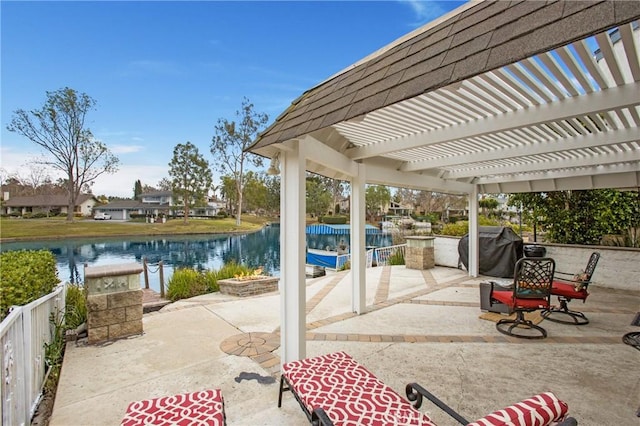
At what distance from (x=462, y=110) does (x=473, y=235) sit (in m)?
6.23

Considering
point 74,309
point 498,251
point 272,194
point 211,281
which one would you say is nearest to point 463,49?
point 74,309

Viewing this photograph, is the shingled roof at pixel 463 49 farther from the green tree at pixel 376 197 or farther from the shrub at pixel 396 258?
the green tree at pixel 376 197

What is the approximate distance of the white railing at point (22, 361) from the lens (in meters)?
2.05

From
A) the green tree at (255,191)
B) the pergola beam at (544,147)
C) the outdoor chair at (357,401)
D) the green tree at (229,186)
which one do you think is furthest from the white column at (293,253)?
the green tree at (255,191)

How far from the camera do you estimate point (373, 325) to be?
189 inches

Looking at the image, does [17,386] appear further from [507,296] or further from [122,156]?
[122,156]

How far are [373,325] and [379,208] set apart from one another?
40786mm

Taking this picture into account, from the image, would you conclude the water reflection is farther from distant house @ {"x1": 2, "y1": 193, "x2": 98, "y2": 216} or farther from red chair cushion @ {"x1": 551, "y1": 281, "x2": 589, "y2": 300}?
distant house @ {"x1": 2, "y1": 193, "x2": 98, "y2": 216}

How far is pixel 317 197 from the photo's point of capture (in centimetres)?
4275

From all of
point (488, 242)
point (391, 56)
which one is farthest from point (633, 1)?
point (488, 242)

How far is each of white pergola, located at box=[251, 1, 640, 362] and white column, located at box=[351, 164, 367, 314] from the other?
0.02 meters

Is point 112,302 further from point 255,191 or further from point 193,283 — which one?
point 255,191

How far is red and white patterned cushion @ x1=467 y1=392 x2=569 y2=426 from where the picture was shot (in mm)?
1229

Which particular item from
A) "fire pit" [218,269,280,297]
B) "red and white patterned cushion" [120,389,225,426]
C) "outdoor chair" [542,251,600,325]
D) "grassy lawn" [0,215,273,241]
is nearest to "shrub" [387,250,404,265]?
"fire pit" [218,269,280,297]
